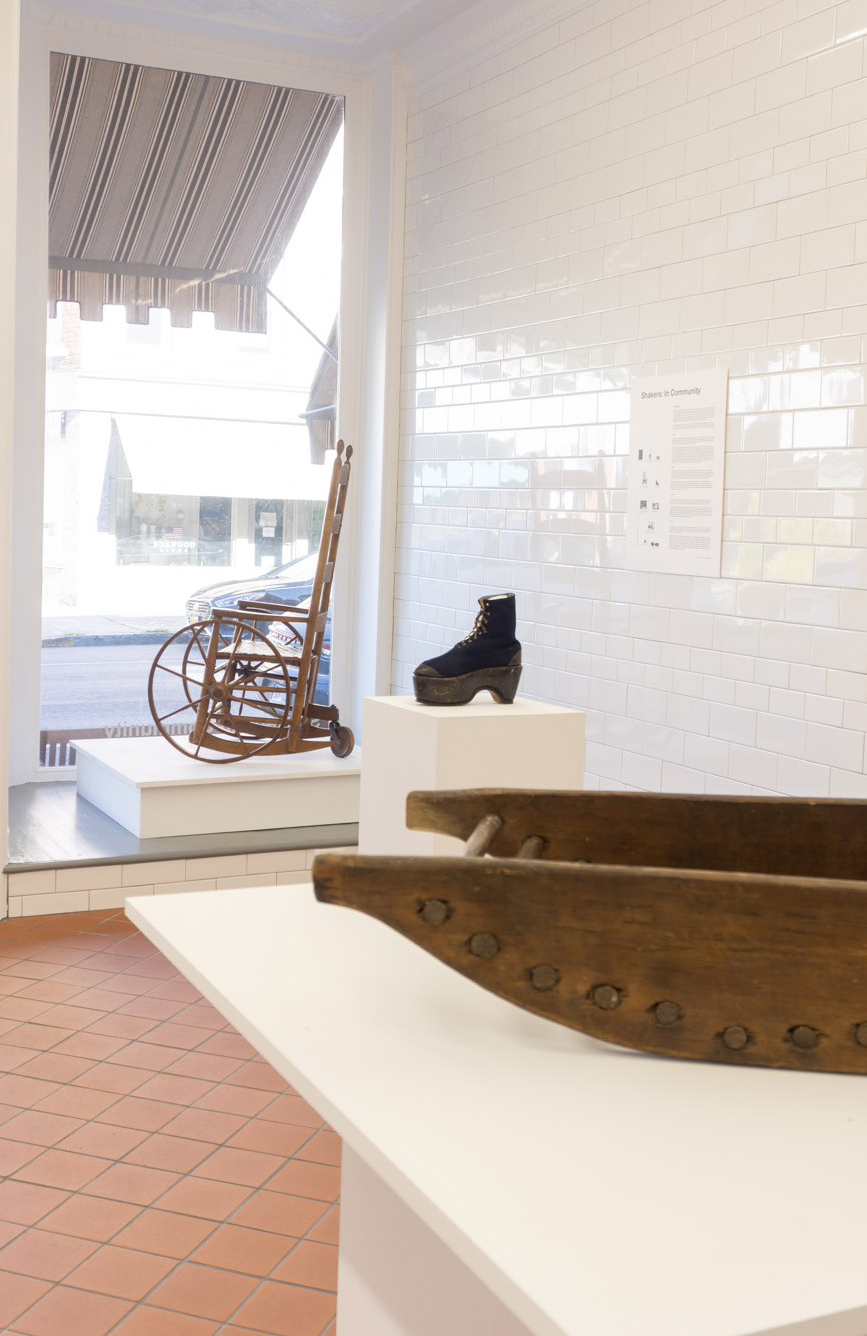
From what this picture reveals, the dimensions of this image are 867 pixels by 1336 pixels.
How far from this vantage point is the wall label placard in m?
4.07

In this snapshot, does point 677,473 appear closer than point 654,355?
Yes

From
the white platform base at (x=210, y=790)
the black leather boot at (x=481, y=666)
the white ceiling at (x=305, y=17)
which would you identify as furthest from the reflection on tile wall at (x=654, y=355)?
the black leather boot at (x=481, y=666)

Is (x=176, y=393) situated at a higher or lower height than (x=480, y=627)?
higher

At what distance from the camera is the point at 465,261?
566cm

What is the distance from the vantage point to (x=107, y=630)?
6.17 meters

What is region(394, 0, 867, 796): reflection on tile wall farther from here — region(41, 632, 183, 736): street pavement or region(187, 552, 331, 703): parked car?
region(41, 632, 183, 736): street pavement

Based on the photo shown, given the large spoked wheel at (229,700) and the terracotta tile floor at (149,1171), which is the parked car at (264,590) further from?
the terracotta tile floor at (149,1171)

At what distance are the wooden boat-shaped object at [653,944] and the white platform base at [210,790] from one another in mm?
3944

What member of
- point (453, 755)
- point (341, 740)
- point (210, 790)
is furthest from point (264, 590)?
point (453, 755)

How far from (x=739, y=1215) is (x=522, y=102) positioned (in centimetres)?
510

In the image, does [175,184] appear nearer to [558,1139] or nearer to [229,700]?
[229,700]

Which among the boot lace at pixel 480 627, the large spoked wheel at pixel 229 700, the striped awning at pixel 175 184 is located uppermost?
the striped awning at pixel 175 184

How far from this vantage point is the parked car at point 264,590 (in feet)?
20.7

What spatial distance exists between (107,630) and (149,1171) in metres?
3.69
